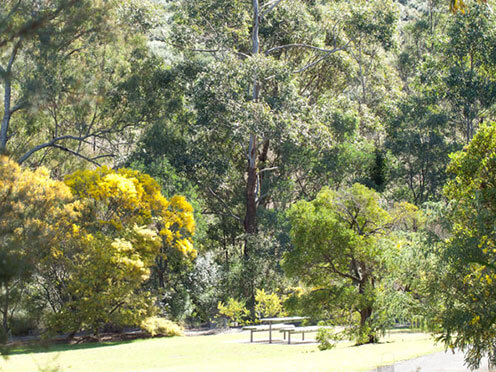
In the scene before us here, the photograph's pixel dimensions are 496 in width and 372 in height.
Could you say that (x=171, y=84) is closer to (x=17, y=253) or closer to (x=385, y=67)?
(x=385, y=67)

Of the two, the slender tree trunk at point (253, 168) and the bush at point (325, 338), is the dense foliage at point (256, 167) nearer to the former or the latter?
the slender tree trunk at point (253, 168)

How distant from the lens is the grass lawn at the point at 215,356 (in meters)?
9.96

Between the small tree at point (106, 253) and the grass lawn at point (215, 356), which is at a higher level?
the small tree at point (106, 253)

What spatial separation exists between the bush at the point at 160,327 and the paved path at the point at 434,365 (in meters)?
9.77

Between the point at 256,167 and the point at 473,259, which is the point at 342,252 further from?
the point at 256,167

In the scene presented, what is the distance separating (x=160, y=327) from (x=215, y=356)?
5914mm

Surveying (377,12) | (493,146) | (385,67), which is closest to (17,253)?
(493,146)

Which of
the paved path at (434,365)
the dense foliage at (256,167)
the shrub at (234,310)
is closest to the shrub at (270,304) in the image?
the dense foliage at (256,167)

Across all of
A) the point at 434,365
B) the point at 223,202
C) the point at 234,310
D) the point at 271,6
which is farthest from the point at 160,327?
the point at 271,6

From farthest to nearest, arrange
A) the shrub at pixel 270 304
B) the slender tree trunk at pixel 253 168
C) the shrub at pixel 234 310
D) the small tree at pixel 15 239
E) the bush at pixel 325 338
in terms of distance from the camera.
A: 1. the slender tree trunk at pixel 253 168
2. the shrub at pixel 234 310
3. the shrub at pixel 270 304
4. the bush at pixel 325 338
5. the small tree at pixel 15 239

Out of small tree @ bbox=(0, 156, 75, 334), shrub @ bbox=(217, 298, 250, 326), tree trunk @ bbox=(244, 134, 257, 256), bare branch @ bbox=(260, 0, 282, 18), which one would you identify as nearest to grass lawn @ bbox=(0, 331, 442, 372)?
small tree @ bbox=(0, 156, 75, 334)

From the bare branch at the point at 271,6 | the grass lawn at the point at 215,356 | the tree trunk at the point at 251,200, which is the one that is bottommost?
the grass lawn at the point at 215,356

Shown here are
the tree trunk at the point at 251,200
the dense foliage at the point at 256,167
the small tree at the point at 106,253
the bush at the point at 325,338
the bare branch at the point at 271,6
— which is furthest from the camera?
the tree trunk at the point at 251,200

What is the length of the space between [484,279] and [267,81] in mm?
17367
